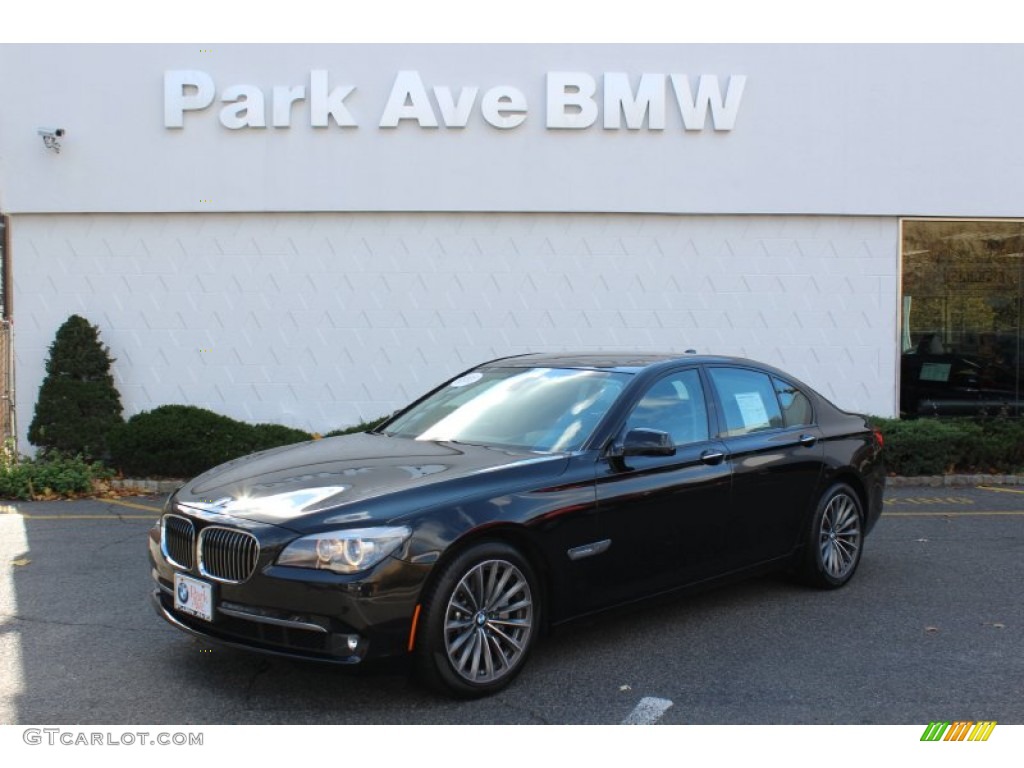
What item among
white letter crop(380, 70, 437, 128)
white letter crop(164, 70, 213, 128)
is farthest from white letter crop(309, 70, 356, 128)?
white letter crop(164, 70, 213, 128)

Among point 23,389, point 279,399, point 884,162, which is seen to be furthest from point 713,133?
point 23,389

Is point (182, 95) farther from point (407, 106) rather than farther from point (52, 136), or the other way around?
point (407, 106)

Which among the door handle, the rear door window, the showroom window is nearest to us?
the door handle

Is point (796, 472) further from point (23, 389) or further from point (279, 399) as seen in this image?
point (23, 389)

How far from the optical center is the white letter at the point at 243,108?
39.1ft

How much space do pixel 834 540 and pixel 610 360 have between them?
1.97 m

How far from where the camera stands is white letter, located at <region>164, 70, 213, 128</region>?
470 inches

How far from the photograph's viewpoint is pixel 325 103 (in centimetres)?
1191

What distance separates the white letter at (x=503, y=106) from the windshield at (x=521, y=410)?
21.0ft

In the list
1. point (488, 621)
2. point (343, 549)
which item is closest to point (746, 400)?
point (488, 621)

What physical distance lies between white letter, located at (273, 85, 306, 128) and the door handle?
806cm

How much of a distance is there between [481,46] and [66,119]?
198 inches

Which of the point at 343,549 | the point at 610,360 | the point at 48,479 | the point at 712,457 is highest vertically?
the point at 610,360

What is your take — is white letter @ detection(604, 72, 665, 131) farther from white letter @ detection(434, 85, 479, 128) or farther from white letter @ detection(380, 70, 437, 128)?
white letter @ detection(380, 70, 437, 128)
